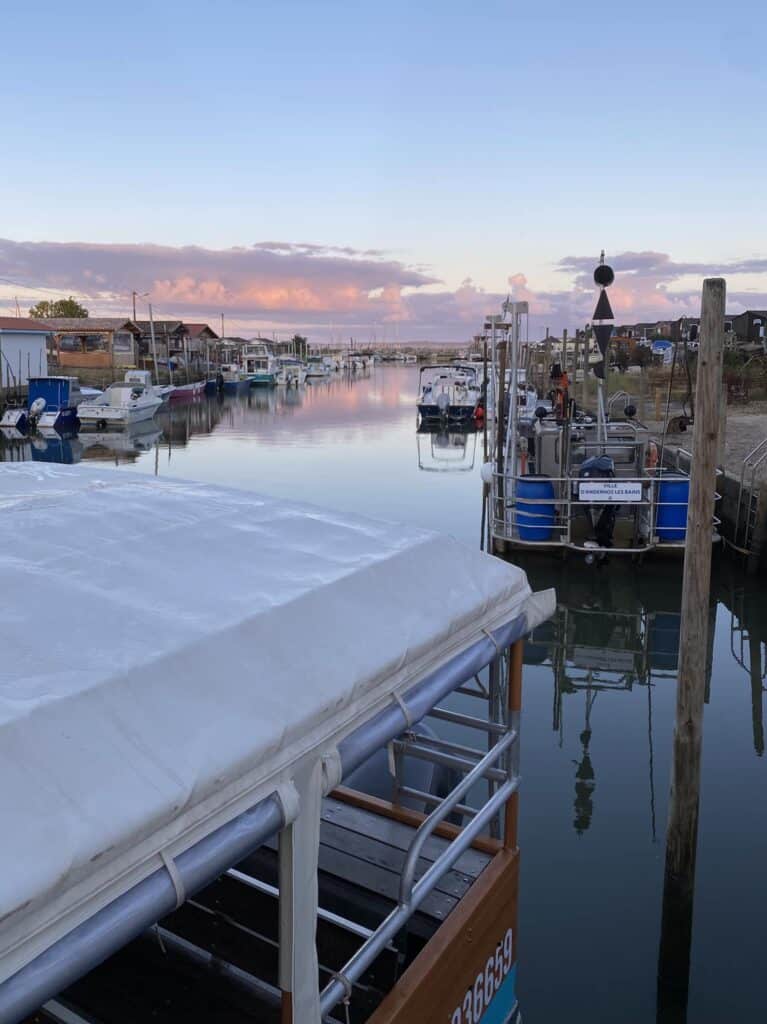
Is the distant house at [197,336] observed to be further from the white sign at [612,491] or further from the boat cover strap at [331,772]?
the boat cover strap at [331,772]

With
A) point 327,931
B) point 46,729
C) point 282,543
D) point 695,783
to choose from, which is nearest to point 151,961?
point 327,931

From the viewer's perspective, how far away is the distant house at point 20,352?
147 feet

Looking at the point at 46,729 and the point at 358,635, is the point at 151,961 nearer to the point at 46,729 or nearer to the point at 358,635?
the point at 358,635

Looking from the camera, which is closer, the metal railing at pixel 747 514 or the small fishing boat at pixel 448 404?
the metal railing at pixel 747 514

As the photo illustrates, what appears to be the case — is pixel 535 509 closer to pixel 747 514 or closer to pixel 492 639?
pixel 747 514

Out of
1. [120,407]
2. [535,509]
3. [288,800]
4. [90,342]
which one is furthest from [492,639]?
[90,342]

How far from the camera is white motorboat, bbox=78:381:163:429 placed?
127ft

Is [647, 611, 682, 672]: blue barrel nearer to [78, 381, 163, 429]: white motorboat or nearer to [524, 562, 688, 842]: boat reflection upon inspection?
[524, 562, 688, 842]: boat reflection

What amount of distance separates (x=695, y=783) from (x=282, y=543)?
10.3 feet

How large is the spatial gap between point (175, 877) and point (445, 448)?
31.3m

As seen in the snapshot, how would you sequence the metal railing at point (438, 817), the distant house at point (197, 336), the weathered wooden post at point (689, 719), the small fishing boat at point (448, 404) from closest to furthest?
the metal railing at point (438, 817) → the weathered wooden post at point (689, 719) → the small fishing boat at point (448, 404) → the distant house at point (197, 336)

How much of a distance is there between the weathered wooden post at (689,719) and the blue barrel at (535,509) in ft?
27.0

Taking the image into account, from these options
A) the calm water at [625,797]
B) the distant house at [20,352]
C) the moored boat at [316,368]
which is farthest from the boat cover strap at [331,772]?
the moored boat at [316,368]

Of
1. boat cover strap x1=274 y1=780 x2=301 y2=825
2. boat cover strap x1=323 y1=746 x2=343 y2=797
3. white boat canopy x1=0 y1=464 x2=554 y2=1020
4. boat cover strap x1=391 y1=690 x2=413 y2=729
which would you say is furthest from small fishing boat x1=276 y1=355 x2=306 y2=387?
boat cover strap x1=274 y1=780 x2=301 y2=825
